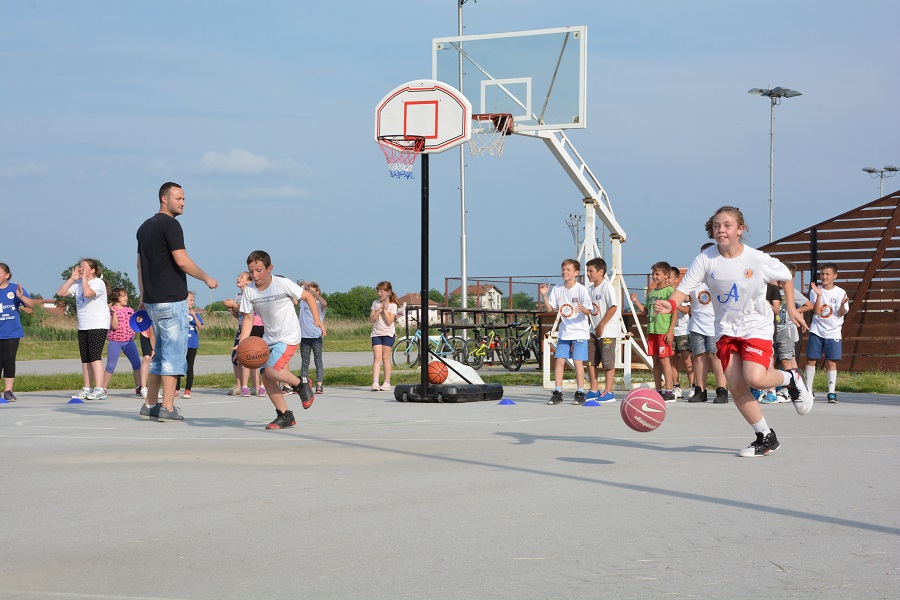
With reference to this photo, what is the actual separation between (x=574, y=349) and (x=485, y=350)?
12393 mm

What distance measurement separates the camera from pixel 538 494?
6531 mm

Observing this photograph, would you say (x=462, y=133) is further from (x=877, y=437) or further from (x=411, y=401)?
(x=877, y=437)

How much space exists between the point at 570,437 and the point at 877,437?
9.42 feet

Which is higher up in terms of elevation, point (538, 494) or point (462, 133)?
point (462, 133)

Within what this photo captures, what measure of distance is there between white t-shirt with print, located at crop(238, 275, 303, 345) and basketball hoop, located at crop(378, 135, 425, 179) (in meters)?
5.16

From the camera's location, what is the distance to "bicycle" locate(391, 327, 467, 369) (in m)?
25.8

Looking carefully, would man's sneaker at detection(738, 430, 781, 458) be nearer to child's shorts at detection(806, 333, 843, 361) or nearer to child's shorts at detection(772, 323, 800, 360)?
child's shorts at detection(772, 323, 800, 360)

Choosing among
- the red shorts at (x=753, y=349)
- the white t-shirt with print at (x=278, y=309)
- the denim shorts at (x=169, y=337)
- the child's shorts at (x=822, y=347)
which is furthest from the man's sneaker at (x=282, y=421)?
the child's shorts at (x=822, y=347)

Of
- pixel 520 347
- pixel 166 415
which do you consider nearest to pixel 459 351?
pixel 520 347

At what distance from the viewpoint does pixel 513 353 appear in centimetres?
2634

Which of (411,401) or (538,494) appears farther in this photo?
(411,401)

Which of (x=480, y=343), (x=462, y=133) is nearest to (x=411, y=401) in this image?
(x=462, y=133)

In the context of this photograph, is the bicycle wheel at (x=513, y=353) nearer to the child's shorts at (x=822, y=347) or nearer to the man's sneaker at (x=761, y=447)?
the child's shorts at (x=822, y=347)

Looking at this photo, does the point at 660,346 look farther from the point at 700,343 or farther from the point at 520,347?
the point at 520,347
